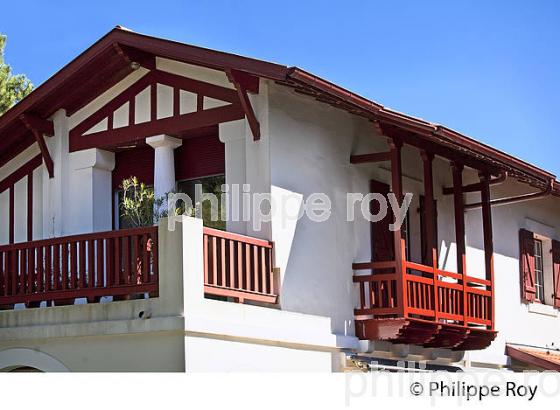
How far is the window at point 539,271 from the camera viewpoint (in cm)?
2070

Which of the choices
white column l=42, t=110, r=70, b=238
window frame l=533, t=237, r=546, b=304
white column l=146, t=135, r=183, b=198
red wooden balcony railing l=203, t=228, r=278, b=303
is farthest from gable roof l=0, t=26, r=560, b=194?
window frame l=533, t=237, r=546, b=304

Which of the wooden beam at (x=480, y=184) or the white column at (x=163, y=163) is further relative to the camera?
the wooden beam at (x=480, y=184)

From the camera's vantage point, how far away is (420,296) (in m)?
14.9

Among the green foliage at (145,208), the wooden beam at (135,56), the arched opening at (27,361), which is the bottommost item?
the arched opening at (27,361)

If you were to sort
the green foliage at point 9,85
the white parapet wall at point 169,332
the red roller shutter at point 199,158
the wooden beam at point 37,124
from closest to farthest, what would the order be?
the white parapet wall at point 169,332 < the red roller shutter at point 199,158 < the wooden beam at point 37,124 < the green foliage at point 9,85

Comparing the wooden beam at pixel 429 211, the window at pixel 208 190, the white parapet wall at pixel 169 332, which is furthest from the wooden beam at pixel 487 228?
the window at pixel 208 190

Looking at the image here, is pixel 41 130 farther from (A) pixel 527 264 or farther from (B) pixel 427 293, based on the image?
(A) pixel 527 264

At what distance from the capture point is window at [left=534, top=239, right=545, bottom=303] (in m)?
20.7

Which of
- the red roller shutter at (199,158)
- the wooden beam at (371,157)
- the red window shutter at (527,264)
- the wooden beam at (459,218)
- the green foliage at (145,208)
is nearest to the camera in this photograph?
the green foliage at (145,208)

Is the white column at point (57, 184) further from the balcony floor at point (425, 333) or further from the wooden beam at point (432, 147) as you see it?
the wooden beam at point (432, 147)

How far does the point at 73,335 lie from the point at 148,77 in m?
4.04

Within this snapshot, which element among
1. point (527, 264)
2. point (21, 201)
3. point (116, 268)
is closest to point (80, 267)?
point (116, 268)

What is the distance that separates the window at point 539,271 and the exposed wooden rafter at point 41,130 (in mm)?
9561

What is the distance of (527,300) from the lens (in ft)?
64.6
